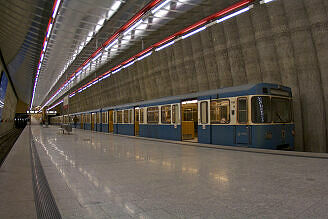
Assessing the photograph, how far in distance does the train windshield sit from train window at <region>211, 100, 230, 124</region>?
135 cm

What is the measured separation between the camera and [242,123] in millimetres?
10867

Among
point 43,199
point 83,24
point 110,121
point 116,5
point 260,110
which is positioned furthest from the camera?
point 110,121

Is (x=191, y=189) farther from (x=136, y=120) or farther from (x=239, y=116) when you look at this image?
(x=136, y=120)

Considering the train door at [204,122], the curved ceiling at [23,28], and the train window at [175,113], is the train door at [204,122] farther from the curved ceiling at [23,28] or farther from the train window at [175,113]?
the curved ceiling at [23,28]

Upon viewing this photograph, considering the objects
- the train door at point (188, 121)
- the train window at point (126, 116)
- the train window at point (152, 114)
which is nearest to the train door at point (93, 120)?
the train window at point (126, 116)

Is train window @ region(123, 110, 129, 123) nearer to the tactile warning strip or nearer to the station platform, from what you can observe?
the station platform

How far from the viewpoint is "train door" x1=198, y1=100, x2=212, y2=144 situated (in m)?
12.6

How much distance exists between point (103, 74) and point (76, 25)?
18960mm

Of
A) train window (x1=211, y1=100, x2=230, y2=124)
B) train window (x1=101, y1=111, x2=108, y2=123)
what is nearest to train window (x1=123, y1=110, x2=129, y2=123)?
train window (x1=101, y1=111, x2=108, y2=123)

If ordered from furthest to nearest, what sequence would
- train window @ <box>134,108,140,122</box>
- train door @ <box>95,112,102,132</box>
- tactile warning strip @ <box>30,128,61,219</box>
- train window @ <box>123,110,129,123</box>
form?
1. train door @ <box>95,112,102,132</box>
2. train window @ <box>123,110,129,123</box>
3. train window @ <box>134,108,140,122</box>
4. tactile warning strip @ <box>30,128,61,219</box>

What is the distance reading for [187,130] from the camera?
16.5 metres

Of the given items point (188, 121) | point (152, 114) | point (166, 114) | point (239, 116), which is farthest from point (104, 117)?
point (239, 116)

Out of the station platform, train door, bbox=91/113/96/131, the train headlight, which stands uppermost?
train door, bbox=91/113/96/131

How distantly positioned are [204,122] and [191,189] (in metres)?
8.35
